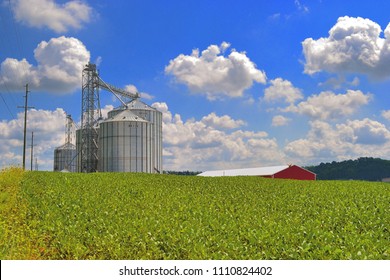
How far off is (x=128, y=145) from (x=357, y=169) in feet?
380

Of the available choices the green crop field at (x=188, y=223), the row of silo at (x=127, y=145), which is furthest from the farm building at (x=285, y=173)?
the green crop field at (x=188, y=223)

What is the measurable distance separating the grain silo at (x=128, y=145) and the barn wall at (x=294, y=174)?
18464mm

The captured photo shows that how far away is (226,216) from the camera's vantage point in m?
15.5

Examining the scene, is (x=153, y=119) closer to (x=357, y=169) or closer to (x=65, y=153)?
(x=65, y=153)

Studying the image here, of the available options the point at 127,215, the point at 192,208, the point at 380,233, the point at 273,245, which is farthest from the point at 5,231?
the point at 380,233

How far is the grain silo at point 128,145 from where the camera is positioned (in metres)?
57.0

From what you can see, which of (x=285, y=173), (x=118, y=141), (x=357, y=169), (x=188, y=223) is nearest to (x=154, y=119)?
(x=118, y=141)

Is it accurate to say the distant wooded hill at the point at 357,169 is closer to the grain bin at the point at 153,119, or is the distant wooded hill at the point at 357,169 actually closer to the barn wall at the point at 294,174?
the barn wall at the point at 294,174

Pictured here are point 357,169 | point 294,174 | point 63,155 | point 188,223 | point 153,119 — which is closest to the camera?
point 188,223

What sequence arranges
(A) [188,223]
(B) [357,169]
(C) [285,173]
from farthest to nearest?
1. (B) [357,169]
2. (C) [285,173]
3. (A) [188,223]

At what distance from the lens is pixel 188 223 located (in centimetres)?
1336

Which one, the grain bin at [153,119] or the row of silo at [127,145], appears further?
the grain bin at [153,119]

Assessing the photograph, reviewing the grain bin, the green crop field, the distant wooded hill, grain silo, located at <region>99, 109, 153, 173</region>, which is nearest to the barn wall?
the grain bin

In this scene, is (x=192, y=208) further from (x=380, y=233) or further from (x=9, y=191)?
(x=9, y=191)
